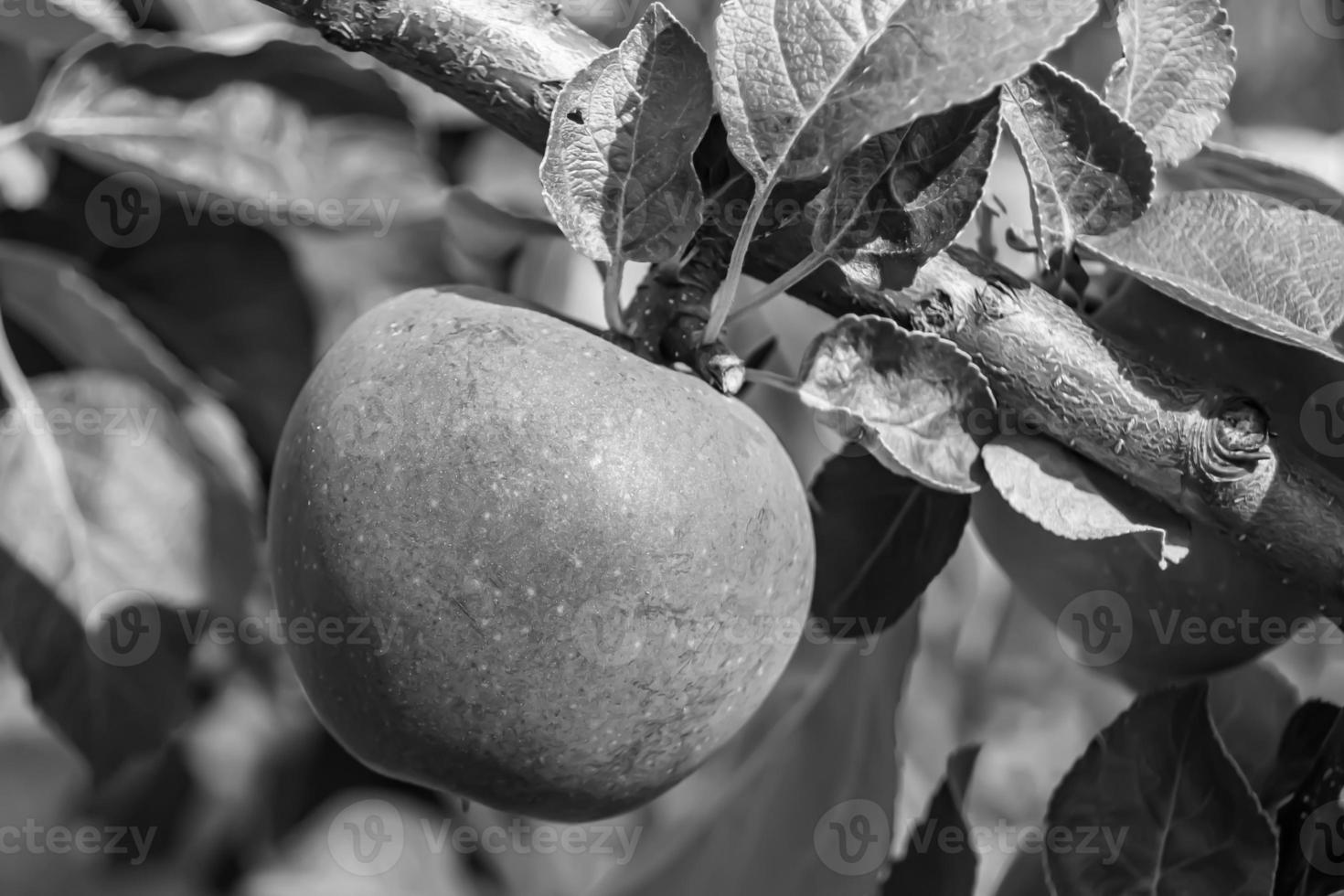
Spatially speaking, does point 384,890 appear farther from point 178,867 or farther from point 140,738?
point 140,738

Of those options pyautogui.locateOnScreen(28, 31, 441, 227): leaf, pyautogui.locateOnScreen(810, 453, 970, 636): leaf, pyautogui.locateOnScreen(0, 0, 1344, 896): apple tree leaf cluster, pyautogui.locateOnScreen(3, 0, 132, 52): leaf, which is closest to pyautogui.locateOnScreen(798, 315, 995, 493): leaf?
pyautogui.locateOnScreen(0, 0, 1344, 896): apple tree leaf cluster

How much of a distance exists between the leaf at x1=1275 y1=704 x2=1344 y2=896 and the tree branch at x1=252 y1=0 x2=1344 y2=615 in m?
0.08

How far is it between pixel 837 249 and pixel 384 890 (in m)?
1.15

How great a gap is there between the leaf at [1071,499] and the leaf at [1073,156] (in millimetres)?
90

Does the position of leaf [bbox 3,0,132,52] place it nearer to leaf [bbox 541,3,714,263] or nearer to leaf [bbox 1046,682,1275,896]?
leaf [bbox 541,3,714,263]

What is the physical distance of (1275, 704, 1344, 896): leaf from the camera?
49 cm

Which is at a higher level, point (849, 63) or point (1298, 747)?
point (849, 63)

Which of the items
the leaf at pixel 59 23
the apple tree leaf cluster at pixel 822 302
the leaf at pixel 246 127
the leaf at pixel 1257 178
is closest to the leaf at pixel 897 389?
the apple tree leaf cluster at pixel 822 302

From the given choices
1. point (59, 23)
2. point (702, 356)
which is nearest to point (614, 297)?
point (702, 356)

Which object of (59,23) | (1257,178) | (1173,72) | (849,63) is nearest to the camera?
(849,63)

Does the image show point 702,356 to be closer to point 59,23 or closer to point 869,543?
point 869,543

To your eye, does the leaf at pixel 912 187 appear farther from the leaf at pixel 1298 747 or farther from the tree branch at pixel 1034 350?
the leaf at pixel 1298 747

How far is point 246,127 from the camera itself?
83 centimetres

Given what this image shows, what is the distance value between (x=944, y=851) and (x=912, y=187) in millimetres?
364
